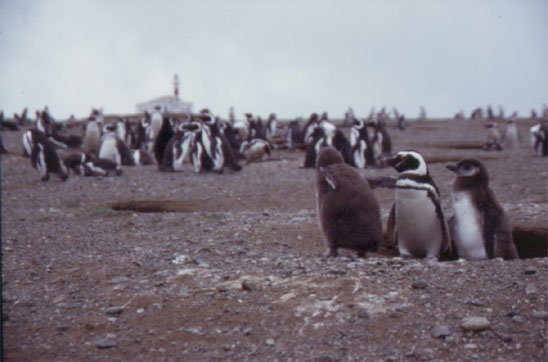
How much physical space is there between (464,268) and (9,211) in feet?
17.0

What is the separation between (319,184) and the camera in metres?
4.41

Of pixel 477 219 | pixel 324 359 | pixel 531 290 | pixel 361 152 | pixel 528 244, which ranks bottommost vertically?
pixel 528 244

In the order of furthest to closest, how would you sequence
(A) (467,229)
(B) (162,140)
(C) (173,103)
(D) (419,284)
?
(C) (173,103) → (B) (162,140) → (A) (467,229) → (D) (419,284)

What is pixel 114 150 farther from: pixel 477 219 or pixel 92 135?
pixel 477 219

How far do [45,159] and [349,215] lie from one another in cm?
701

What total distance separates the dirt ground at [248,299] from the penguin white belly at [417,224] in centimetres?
70

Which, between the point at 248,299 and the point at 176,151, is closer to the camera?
the point at 248,299

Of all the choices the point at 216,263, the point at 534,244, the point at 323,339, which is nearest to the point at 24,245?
the point at 216,263

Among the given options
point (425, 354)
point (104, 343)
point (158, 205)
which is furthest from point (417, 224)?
point (158, 205)

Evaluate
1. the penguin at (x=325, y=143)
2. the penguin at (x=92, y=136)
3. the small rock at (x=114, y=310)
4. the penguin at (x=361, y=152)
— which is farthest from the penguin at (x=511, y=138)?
the small rock at (x=114, y=310)

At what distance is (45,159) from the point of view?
31.4ft

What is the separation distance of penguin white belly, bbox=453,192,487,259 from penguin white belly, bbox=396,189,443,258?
22 cm

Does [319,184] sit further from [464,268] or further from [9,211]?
[9,211]

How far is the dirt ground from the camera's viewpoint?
2514mm
